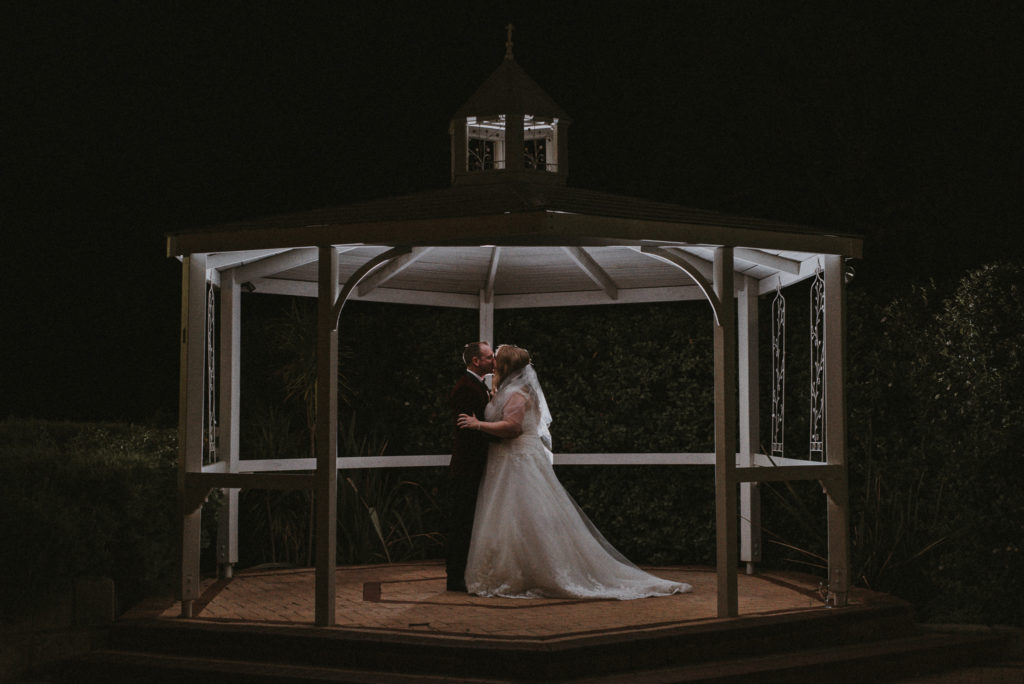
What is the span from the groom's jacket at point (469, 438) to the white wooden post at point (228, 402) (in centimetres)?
170

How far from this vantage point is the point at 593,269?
9750 millimetres

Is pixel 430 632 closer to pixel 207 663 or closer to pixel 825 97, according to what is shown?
pixel 207 663

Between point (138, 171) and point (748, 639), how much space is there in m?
16.1

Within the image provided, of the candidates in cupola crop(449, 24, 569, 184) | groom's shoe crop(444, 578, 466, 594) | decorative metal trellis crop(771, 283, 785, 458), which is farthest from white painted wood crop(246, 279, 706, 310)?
groom's shoe crop(444, 578, 466, 594)

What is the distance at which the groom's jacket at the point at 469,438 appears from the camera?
8383 mm

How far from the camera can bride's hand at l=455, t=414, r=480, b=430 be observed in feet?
26.8

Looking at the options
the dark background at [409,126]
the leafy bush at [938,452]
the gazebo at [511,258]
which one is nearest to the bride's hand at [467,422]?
the gazebo at [511,258]

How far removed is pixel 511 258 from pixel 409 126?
Answer: 15459mm

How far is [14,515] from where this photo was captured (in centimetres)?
704

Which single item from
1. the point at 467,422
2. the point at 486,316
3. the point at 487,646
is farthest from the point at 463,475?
the point at 486,316

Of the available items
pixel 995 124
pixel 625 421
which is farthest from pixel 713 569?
pixel 995 124

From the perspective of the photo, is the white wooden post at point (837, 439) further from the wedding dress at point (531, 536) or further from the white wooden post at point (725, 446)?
the wedding dress at point (531, 536)

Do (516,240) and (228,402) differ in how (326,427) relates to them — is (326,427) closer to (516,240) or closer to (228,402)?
(516,240)

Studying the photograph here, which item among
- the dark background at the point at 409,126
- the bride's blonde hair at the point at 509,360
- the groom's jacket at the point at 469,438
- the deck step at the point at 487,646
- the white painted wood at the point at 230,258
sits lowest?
the deck step at the point at 487,646
